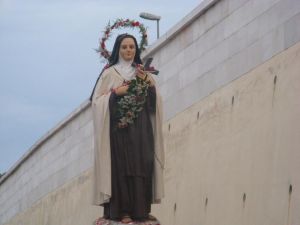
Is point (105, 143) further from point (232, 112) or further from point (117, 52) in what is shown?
point (232, 112)

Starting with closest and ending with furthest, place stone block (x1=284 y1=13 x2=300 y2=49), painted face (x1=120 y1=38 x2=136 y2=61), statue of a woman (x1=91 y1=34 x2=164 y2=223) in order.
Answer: statue of a woman (x1=91 y1=34 x2=164 y2=223) < painted face (x1=120 y1=38 x2=136 y2=61) < stone block (x1=284 y1=13 x2=300 y2=49)

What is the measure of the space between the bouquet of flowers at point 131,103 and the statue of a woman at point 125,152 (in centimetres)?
3

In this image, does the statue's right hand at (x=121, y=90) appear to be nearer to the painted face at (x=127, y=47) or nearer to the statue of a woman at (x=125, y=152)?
the statue of a woman at (x=125, y=152)

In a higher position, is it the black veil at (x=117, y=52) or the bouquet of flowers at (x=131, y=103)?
the black veil at (x=117, y=52)

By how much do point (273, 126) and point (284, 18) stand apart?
1.25 m

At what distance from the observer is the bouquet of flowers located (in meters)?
9.70

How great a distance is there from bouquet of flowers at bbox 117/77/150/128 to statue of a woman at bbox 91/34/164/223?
0.10ft

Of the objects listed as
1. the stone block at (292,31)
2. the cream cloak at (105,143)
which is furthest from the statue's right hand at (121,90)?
the stone block at (292,31)

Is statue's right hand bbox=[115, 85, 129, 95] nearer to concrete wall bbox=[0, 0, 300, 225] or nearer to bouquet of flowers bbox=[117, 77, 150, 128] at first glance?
bouquet of flowers bbox=[117, 77, 150, 128]

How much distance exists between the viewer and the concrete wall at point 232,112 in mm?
11445

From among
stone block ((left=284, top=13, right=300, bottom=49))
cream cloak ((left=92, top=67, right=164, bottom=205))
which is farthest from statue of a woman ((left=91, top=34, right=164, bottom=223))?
stone block ((left=284, top=13, right=300, bottom=49))

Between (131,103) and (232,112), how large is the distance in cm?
338

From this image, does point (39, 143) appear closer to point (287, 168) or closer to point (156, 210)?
point (156, 210)

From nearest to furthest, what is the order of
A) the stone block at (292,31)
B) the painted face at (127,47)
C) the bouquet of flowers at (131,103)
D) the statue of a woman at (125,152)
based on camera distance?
the statue of a woman at (125,152)
the bouquet of flowers at (131,103)
the painted face at (127,47)
the stone block at (292,31)
